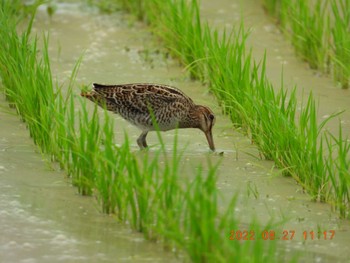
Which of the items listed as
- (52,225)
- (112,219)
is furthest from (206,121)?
(52,225)

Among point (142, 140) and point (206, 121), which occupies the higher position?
point (206, 121)

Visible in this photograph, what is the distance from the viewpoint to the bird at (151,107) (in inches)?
270

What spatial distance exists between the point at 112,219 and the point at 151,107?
1.59m

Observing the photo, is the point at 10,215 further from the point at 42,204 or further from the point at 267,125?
the point at 267,125

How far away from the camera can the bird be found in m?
6.86

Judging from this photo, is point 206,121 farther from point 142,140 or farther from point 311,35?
point 311,35

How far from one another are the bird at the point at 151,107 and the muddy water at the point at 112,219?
161mm

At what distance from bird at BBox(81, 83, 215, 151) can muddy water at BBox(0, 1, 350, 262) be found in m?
0.16

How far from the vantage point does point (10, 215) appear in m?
5.43

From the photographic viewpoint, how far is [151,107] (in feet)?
22.5

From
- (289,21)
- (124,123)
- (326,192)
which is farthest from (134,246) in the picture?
(289,21)
